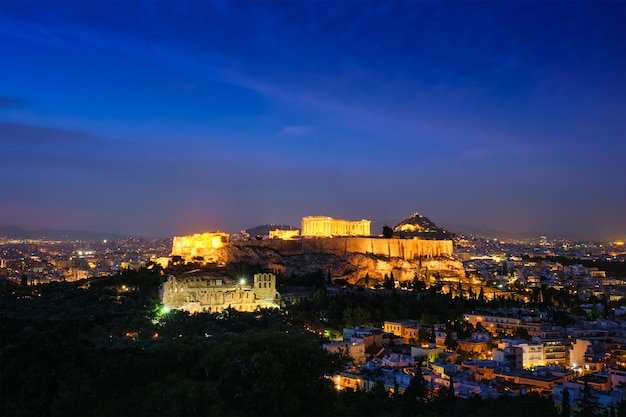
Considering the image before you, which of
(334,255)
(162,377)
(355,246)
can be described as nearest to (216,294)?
(334,255)

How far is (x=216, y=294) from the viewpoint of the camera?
77.2 ft

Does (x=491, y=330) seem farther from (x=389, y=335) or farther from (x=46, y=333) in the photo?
(x=46, y=333)

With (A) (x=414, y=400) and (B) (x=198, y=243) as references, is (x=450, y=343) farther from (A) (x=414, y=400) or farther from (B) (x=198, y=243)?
(B) (x=198, y=243)

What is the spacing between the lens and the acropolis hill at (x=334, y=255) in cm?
3434

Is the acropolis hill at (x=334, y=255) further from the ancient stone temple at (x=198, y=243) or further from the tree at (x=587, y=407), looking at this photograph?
the tree at (x=587, y=407)

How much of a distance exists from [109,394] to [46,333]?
4.81ft

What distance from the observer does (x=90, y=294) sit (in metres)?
→ 21.5

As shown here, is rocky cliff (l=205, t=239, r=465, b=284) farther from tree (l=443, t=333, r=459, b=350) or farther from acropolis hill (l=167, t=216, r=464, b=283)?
tree (l=443, t=333, r=459, b=350)

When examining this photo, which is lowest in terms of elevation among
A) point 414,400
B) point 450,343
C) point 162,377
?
point 450,343

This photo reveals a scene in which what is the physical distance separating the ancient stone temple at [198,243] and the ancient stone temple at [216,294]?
9274 mm

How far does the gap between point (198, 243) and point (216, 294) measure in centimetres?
1496

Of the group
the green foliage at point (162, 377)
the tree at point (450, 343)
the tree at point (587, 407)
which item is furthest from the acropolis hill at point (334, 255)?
the green foliage at point (162, 377)

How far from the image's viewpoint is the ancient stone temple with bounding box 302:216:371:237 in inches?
1818

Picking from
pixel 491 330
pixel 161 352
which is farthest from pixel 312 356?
pixel 491 330
